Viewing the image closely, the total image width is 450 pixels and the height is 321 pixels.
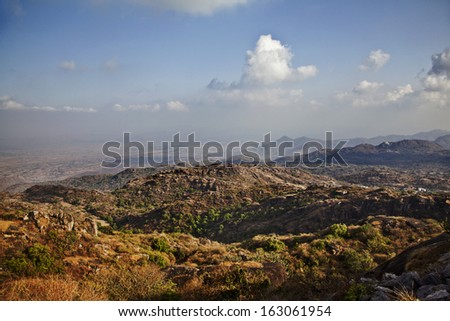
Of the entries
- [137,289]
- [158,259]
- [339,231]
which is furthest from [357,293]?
[339,231]

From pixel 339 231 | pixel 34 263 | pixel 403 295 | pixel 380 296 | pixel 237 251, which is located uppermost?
pixel 403 295

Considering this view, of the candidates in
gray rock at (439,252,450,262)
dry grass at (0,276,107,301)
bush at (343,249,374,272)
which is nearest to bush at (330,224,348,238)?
bush at (343,249,374,272)

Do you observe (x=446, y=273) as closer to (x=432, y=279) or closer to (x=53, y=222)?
(x=432, y=279)

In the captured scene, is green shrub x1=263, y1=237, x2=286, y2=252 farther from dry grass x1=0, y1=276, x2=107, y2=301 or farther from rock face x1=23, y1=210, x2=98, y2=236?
dry grass x1=0, y1=276, x2=107, y2=301

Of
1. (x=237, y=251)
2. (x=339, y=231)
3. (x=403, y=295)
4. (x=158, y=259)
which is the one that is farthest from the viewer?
(x=339, y=231)

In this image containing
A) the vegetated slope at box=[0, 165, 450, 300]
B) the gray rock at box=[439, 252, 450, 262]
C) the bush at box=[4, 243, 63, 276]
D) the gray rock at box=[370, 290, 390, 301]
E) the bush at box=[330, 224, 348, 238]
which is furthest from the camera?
the bush at box=[330, 224, 348, 238]

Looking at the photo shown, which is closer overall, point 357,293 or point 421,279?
point 421,279

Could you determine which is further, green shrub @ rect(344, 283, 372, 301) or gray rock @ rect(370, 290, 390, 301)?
green shrub @ rect(344, 283, 372, 301)

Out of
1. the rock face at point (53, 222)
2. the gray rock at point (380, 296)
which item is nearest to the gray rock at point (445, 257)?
the gray rock at point (380, 296)
